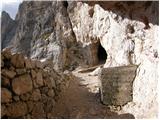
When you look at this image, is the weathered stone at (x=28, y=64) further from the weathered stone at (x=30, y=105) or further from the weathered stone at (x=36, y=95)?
the weathered stone at (x=30, y=105)

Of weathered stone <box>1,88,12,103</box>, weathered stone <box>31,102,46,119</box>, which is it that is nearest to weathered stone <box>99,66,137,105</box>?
weathered stone <box>31,102,46,119</box>

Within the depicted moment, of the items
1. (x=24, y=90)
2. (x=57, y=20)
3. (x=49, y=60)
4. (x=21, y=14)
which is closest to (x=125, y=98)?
(x=24, y=90)

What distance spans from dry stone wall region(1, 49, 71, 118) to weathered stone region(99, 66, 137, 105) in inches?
51.9

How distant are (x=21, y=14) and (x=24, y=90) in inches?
589

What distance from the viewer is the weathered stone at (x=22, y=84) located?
519 cm

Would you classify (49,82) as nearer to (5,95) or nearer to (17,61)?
(17,61)

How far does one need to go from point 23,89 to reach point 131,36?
4.69m

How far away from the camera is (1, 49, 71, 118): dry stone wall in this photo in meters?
5.03

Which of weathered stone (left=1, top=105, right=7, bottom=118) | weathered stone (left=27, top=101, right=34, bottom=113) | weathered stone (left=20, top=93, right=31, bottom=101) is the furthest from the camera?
weathered stone (left=27, top=101, right=34, bottom=113)

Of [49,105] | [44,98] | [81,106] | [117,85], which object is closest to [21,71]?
[44,98]

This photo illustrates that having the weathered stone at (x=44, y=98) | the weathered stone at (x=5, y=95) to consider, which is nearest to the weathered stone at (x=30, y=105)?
the weathered stone at (x=44, y=98)

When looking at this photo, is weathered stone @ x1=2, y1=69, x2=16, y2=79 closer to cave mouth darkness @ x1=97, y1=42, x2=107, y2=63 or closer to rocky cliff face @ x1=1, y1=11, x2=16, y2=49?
cave mouth darkness @ x1=97, y1=42, x2=107, y2=63

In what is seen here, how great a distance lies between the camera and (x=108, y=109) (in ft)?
22.5

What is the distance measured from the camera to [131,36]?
29.9 feet
